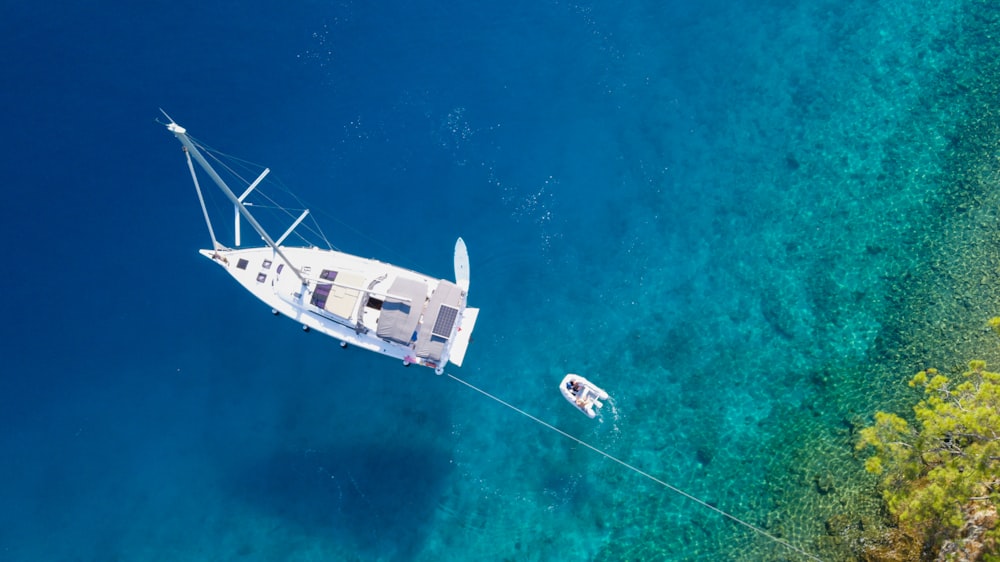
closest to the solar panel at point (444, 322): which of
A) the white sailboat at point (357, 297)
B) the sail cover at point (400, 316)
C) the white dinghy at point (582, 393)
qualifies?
the white sailboat at point (357, 297)

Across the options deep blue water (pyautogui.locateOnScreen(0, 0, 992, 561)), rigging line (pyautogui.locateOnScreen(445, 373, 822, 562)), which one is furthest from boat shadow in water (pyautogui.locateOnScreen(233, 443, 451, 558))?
rigging line (pyautogui.locateOnScreen(445, 373, 822, 562))

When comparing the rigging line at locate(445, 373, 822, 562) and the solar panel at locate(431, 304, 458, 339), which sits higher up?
the solar panel at locate(431, 304, 458, 339)

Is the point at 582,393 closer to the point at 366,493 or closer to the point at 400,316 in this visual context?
the point at 400,316

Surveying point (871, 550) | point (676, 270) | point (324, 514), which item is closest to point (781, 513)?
point (871, 550)

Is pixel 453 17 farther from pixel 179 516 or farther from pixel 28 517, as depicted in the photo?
pixel 28 517

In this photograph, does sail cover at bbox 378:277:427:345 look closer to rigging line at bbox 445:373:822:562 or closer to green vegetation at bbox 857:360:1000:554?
rigging line at bbox 445:373:822:562

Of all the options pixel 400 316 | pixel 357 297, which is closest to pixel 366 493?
pixel 400 316

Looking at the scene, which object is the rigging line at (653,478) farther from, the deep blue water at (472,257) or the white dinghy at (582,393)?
the white dinghy at (582,393)
